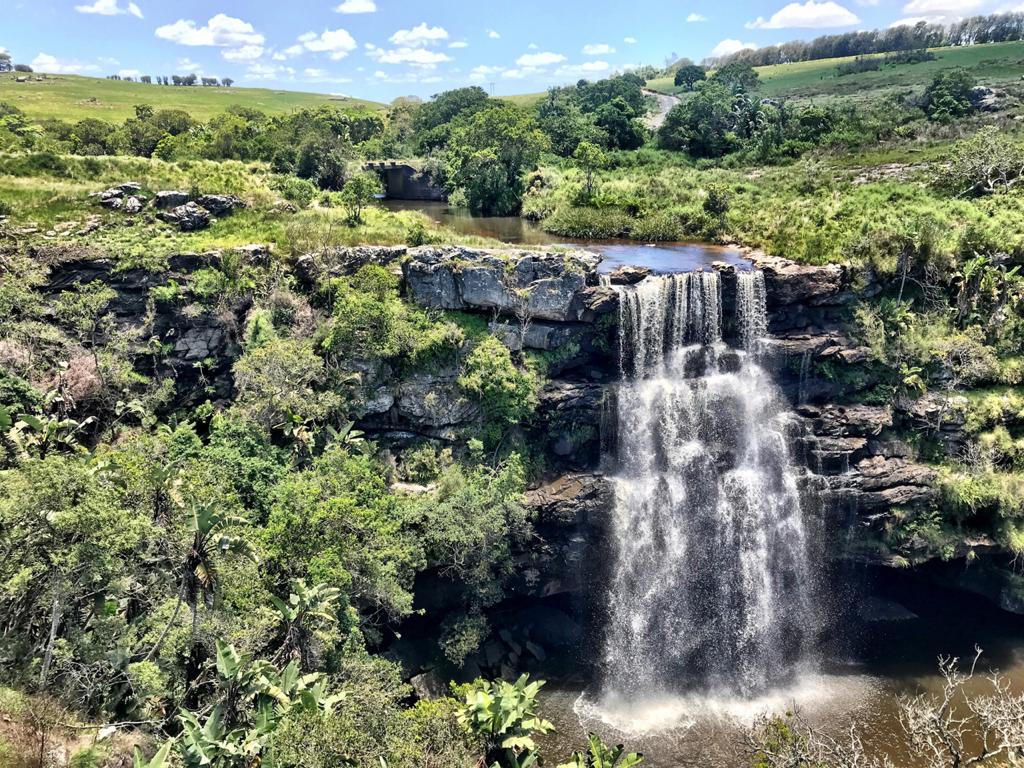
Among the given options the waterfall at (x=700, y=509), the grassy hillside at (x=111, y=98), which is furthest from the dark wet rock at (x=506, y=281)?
the grassy hillside at (x=111, y=98)

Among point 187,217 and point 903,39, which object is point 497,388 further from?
point 903,39

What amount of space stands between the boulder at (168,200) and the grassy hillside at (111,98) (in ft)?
179

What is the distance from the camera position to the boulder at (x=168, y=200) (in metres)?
39.8

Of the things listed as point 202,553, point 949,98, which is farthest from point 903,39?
point 202,553

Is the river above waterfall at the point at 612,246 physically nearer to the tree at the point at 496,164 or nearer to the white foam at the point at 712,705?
the tree at the point at 496,164

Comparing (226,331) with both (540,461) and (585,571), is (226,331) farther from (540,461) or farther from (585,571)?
(585,571)

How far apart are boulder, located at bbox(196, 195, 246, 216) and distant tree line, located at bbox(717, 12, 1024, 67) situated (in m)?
155

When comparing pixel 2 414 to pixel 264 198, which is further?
pixel 264 198

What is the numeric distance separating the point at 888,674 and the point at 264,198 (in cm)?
4527

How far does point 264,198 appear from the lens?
141 ft

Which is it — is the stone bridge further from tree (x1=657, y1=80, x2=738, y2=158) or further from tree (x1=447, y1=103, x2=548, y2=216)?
tree (x1=657, y1=80, x2=738, y2=158)

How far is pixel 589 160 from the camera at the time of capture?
5988 cm

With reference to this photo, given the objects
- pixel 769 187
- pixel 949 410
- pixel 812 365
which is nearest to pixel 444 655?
pixel 812 365

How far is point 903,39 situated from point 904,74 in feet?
184
